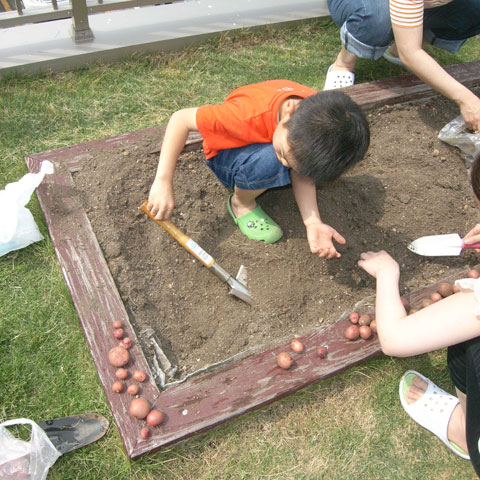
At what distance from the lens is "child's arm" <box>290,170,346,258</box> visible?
1860 mm

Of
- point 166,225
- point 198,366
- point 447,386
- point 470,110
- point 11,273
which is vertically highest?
point 470,110

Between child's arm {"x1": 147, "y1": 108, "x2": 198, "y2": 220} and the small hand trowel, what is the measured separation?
113 cm

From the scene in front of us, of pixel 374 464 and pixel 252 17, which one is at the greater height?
pixel 252 17

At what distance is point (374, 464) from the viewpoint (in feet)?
5.67

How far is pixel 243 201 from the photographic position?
7.07 feet

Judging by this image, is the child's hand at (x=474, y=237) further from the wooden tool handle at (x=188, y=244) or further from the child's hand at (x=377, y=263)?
the wooden tool handle at (x=188, y=244)

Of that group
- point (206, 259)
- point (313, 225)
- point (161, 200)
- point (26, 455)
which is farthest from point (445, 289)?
point (26, 455)

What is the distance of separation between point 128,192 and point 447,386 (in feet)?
5.41

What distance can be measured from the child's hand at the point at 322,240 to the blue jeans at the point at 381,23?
1393 millimetres

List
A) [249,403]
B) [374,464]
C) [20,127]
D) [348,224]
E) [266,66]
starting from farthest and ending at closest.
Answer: [266,66] < [20,127] < [348,224] < [374,464] < [249,403]

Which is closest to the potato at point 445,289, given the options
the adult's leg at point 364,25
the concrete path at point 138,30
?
the adult's leg at point 364,25

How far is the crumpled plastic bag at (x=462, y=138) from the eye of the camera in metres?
2.48

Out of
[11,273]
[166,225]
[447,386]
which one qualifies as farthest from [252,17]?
[447,386]

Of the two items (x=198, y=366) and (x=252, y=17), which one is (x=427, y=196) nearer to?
(x=198, y=366)
